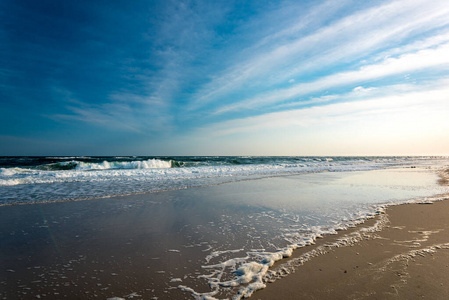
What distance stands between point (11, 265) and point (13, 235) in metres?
1.62

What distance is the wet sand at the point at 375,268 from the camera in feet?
8.30

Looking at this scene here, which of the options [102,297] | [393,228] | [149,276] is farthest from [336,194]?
[102,297]

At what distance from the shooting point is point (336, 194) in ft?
27.4

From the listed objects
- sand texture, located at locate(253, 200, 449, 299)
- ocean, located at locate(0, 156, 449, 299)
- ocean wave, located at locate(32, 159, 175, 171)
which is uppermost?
ocean wave, located at locate(32, 159, 175, 171)

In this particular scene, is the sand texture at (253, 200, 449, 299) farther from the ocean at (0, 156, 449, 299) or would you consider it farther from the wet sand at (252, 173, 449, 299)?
the ocean at (0, 156, 449, 299)

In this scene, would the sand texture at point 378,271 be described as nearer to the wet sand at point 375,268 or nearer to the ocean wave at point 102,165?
the wet sand at point 375,268

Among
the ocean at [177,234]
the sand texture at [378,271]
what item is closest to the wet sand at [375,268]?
the sand texture at [378,271]

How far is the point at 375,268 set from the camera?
304 cm

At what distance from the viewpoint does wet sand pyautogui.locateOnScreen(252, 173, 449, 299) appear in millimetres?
2531

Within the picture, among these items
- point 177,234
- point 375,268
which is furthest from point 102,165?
point 375,268

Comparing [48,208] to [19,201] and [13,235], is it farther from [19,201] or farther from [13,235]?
[13,235]

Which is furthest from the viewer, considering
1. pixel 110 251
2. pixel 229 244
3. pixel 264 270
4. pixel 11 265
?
pixel 229 244

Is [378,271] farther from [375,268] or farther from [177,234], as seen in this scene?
[177,234]

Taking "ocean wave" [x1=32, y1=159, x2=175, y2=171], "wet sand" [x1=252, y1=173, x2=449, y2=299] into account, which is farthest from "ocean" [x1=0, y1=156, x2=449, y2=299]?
"ocean wave" [x1=32, y1=159, x2=175, y2=171]
